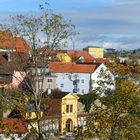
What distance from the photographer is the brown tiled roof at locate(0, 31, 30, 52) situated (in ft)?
48.7

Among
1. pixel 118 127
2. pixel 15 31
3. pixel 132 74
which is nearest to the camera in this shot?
pixel 118 127

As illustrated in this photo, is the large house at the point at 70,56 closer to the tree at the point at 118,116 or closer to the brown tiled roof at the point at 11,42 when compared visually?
the brown tiled roof at the point at 11,42

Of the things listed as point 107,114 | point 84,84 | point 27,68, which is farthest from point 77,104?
point 107,114

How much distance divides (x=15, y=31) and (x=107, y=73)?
11.1 feet

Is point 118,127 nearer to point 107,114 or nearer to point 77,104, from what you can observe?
point 107,114

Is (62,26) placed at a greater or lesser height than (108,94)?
greater

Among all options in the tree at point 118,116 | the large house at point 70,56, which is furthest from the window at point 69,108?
the tree at point 118,116

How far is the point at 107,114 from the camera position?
12352mm

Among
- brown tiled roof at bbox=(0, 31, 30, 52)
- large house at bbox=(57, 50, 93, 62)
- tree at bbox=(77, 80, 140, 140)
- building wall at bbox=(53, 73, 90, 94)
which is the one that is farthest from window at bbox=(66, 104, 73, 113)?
tree at bbox=(77, 80, 140, 140)

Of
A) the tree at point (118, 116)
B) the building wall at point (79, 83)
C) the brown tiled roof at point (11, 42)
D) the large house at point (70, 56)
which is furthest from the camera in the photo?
the building wall at point (79, 83)

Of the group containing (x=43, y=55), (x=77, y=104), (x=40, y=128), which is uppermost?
(x=43, y=55)

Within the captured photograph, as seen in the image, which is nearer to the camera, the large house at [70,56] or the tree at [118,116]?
the tree at [118,116]

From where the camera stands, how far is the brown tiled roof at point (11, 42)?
14.8 m

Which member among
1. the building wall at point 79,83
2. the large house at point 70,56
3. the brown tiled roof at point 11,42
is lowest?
the building wall at point 79,83
